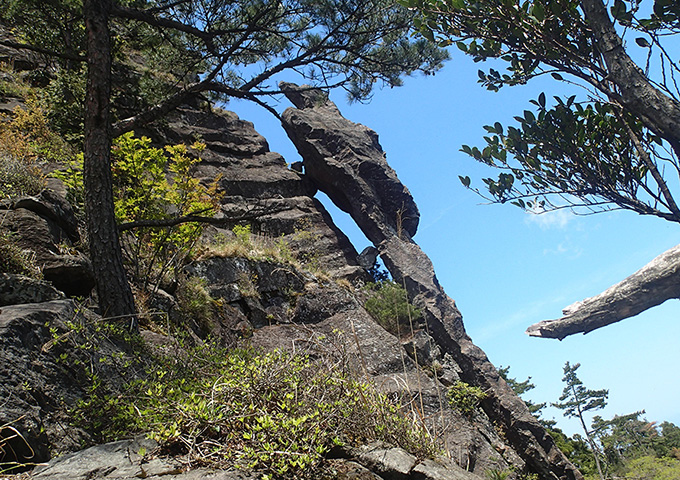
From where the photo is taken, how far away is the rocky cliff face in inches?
112

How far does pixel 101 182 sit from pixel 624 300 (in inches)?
825

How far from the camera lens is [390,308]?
12.6 meters

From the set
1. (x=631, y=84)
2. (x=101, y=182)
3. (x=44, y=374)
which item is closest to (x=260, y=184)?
(x=101, y=182)

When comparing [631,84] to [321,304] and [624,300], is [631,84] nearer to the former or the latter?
[321,304]

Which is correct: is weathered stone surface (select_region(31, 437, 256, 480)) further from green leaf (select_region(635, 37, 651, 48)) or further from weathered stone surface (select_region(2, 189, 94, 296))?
green leaf (select_region(635, 37, 651, 48))

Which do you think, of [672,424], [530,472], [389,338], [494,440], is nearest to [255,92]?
[389,338]

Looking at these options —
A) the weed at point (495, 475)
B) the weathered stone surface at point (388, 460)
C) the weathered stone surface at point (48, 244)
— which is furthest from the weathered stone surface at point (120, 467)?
the weed at point (495, 475)

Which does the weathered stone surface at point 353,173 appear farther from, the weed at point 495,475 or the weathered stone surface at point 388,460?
the weathered stone surface at point 388,460

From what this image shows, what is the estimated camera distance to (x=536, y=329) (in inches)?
866

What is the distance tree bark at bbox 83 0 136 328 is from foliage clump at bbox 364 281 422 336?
8.23 m

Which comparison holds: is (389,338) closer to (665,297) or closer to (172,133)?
(172,133)

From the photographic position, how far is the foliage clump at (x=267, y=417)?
2301 mm

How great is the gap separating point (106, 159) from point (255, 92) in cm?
235

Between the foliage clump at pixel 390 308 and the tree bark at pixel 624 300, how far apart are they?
37.3 feet
